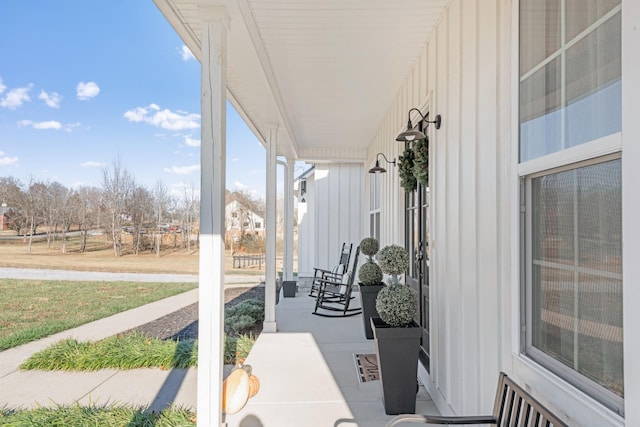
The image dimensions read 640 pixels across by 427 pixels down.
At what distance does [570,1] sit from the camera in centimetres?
129

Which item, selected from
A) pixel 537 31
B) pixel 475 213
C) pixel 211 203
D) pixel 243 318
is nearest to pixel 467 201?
pixel 475 213

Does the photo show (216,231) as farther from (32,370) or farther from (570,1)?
(32,370)

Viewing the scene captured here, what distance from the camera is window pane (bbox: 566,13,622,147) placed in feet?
3.47

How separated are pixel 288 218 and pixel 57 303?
388 centimetres

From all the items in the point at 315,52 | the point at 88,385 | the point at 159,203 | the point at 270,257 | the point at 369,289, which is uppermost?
the point at 315,52

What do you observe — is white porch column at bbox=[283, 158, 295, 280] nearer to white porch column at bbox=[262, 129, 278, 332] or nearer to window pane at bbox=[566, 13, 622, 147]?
white porch column at bbox=[262, 129, 278, 332]

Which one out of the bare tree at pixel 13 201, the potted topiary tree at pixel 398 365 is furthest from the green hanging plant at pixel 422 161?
the bare tree at pixel 13 201

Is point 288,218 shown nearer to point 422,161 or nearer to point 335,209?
point 335,209

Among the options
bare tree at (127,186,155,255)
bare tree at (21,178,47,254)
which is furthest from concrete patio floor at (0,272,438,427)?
bare tree at (127,186,155,255)

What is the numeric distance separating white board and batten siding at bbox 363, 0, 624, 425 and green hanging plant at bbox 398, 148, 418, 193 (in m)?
0.51

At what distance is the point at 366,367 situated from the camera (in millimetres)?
3270

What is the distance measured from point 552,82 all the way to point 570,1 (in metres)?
0.26

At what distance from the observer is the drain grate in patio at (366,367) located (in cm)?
303

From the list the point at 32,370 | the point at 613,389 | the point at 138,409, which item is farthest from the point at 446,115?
the point at 32,370
